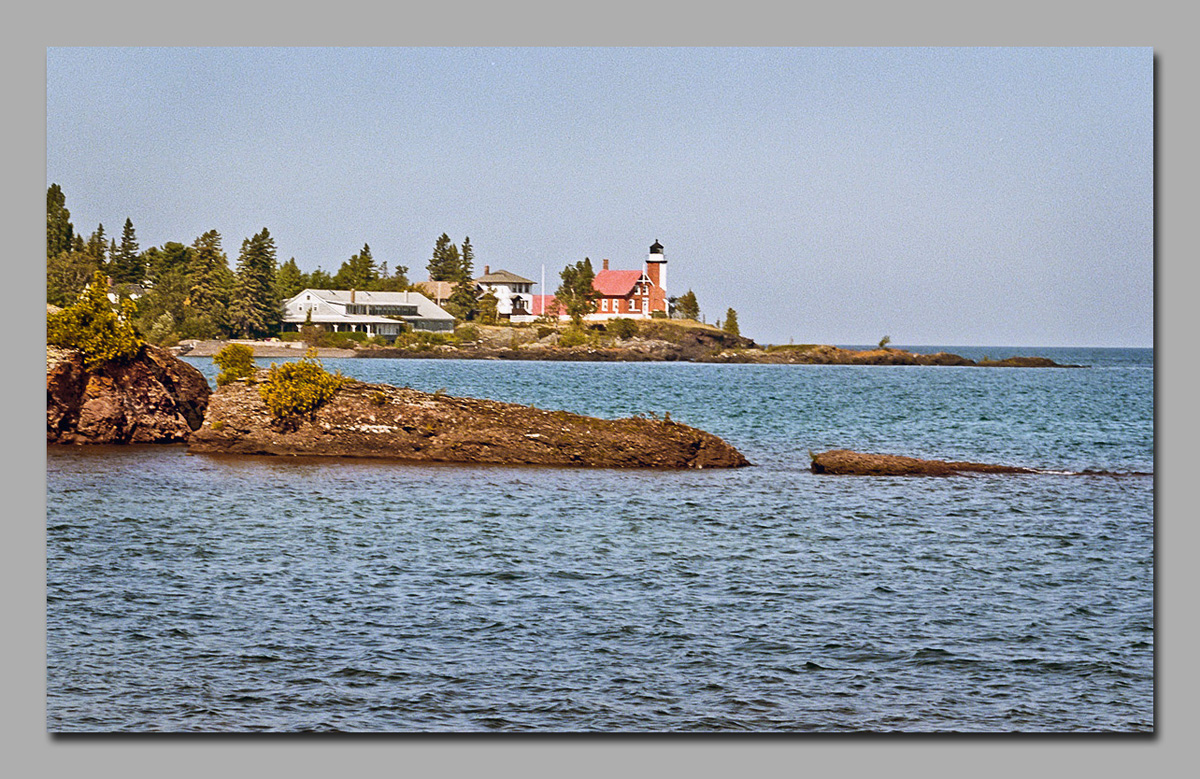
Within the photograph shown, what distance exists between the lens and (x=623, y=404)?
2128 inches

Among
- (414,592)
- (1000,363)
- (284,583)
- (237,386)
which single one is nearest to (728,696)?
(414,592)

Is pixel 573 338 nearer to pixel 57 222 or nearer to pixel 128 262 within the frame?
pixel 128 262

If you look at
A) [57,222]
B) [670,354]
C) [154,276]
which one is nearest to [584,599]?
[57,222]

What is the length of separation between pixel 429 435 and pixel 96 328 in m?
8.57

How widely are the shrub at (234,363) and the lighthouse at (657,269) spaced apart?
383 feet

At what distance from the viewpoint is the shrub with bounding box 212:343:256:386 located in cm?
2959

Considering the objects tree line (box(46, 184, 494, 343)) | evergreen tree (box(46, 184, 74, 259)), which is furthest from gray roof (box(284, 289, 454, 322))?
evergreen tree (box(46, 184, 74, 259))

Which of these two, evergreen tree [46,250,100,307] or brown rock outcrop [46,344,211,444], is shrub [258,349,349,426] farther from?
evergreen tree [46,250,100,307]

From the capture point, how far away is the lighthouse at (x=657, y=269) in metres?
145

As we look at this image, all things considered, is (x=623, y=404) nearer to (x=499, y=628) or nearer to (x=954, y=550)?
(x=954, y=550)

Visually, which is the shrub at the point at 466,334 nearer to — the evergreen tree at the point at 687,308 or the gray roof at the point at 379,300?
the gray roof at the point at 379,300

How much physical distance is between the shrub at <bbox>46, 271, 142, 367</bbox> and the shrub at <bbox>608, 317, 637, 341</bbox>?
111763 millimetres

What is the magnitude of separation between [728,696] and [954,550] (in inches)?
364

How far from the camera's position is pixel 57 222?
1761cm
